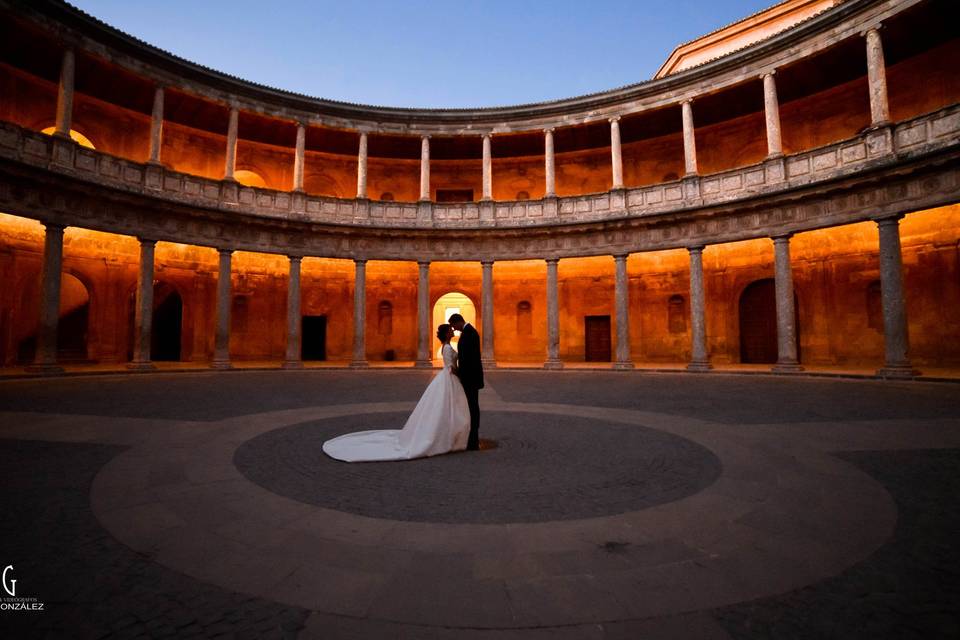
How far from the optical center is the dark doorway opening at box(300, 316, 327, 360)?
24812 mm

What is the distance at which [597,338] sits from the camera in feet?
80.1

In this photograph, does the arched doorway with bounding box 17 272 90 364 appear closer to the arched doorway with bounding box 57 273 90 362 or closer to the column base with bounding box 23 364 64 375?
the arched doorway with bounding box 57 273 90 362

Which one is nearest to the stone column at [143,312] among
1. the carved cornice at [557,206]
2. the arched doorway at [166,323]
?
the carved cornice at [557,206]

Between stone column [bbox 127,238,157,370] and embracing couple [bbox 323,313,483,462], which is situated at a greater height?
stone column [bbox 127,238,157,370]

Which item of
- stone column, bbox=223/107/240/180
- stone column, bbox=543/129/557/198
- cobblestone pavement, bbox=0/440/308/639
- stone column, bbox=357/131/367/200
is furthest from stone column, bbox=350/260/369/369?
cobblestone pavement, bbox=0/440/308/639

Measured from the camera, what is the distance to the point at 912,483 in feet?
14.0

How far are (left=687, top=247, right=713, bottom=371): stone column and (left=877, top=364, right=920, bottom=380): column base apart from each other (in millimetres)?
5124

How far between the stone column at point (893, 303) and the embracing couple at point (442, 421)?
14.5 m

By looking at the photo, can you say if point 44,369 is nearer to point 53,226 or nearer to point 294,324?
point 53,226

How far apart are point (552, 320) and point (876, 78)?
13.5m

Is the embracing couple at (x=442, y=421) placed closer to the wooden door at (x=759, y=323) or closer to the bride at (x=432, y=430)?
the bride at (x=432, y=430)

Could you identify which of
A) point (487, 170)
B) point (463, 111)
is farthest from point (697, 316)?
point (463, 111)

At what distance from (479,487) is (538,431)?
8.60ft

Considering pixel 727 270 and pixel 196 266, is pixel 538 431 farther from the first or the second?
pixel 196 266
